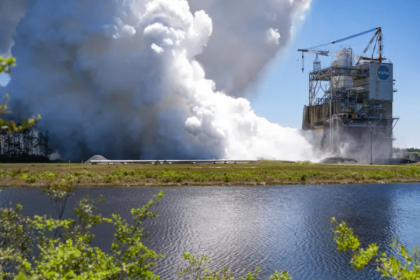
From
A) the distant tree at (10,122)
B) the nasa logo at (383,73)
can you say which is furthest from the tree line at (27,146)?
the distant tree at (10,122)

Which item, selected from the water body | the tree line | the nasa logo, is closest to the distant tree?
the water body

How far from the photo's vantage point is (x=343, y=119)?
10419cm

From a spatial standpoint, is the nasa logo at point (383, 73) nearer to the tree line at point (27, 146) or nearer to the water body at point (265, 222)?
the water body at point (265, 222)

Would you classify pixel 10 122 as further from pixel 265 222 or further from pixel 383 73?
pixel 383 73

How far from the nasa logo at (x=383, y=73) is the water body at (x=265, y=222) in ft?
219

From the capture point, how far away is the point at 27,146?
10862 centimetres

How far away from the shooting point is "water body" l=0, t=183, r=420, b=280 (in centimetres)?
1858

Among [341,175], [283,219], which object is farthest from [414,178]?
[283,219]

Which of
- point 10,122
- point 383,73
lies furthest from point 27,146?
point 10,122

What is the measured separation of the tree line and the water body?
66.8 metres

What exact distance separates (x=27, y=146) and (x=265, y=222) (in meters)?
95.6

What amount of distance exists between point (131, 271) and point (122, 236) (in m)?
0.91

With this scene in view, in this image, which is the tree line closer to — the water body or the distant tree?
the water body

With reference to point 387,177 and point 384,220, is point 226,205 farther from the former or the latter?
point 387,177
